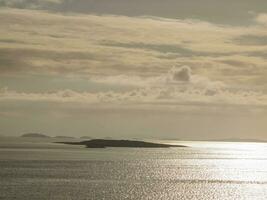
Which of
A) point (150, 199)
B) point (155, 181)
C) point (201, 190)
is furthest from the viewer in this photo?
point (155, 181)

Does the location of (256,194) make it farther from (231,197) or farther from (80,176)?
(80,176)

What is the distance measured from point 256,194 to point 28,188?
151 feet

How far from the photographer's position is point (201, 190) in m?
133

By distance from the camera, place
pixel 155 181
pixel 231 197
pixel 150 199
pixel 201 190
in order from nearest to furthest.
Result: pixel 150 199 < pixel 231 197 < pixel 201 190 < pixel 155 181

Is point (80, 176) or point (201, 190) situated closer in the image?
point (201, 190)

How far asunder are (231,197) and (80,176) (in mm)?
47631

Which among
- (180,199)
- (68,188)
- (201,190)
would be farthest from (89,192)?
(201,190)

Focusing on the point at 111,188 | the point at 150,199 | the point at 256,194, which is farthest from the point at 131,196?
the point at 256,194

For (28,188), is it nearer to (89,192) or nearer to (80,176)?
(89,192)

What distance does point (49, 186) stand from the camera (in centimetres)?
12644

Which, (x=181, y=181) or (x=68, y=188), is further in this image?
(x=181, y=181)

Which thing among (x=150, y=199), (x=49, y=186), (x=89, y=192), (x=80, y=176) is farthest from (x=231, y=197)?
(x=80, y=176)

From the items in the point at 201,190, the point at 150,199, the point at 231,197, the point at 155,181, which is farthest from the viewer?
the point at 155,181

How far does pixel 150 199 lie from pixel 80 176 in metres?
47.8
